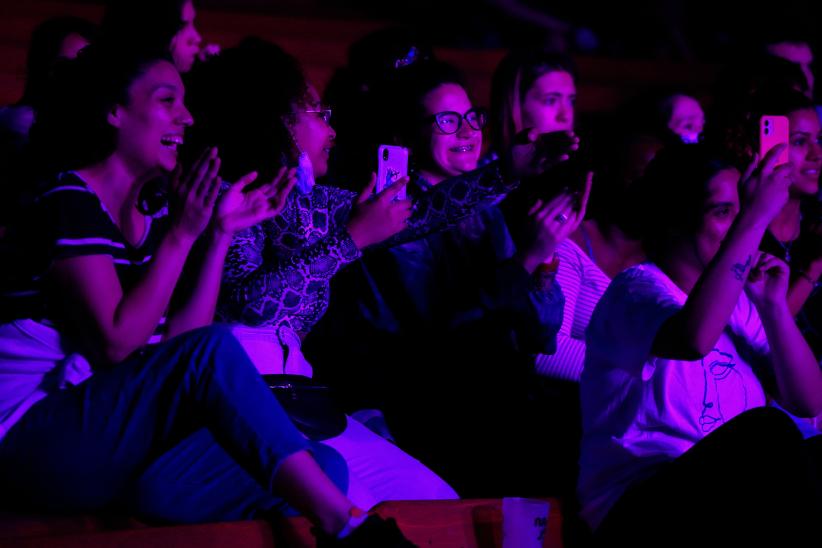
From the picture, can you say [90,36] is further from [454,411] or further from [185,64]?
[454,411]

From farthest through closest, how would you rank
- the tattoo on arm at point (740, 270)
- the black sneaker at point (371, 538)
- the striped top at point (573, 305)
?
Result: 1. the striped top at point (573, 305)
2. the tattoo on arm at point (740, 270)
3. the black sneaker at point (371, 538)

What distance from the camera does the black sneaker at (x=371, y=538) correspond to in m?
1.48

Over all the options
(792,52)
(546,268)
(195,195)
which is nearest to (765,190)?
(546,268)

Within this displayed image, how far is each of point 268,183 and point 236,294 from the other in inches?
9.3

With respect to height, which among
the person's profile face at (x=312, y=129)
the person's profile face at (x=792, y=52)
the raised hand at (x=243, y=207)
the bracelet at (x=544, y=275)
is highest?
the person's profile face at (x=792, y=52)

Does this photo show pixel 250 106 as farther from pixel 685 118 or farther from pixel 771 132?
pixel 685 118

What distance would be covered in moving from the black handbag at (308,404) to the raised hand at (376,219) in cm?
31

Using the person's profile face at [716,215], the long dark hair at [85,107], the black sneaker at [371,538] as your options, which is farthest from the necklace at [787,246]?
the long dark hair at [85,107]

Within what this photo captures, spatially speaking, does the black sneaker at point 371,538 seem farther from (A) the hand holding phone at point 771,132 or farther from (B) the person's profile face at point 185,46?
(B) the person's profile face at point 185,46

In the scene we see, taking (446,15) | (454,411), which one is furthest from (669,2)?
(454,411)

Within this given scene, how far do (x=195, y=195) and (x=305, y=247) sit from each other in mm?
374

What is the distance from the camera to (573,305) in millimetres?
2455

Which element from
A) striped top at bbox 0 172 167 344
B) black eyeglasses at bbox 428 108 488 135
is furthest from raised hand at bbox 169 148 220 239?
black eyeglasses at bbox 428 108 488 135

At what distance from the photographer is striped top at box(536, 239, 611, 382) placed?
2330mm
